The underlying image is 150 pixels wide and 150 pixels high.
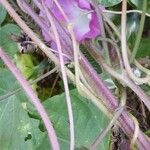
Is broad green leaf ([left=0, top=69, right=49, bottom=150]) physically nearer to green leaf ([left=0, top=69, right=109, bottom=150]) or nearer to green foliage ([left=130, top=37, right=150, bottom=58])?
green leaf ([left=0, top=69, right=109, bottom=150])

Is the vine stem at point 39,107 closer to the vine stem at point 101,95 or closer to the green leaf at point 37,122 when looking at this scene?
the vine stem at point 101,95

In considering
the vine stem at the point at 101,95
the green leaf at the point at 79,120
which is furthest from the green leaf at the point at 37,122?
the vine stem at the point at 101,95

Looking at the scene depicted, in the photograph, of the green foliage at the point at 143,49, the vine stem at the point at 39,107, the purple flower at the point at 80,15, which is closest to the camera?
the vine stem at the point at 39,107

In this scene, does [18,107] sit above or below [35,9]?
below

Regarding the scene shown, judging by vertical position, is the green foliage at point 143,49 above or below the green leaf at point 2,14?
below

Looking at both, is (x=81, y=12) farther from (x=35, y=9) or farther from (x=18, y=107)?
(x=18, y=107)

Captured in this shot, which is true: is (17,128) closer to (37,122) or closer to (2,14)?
(37,122)

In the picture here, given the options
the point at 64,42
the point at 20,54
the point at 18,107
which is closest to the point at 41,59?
the point at 20,54
